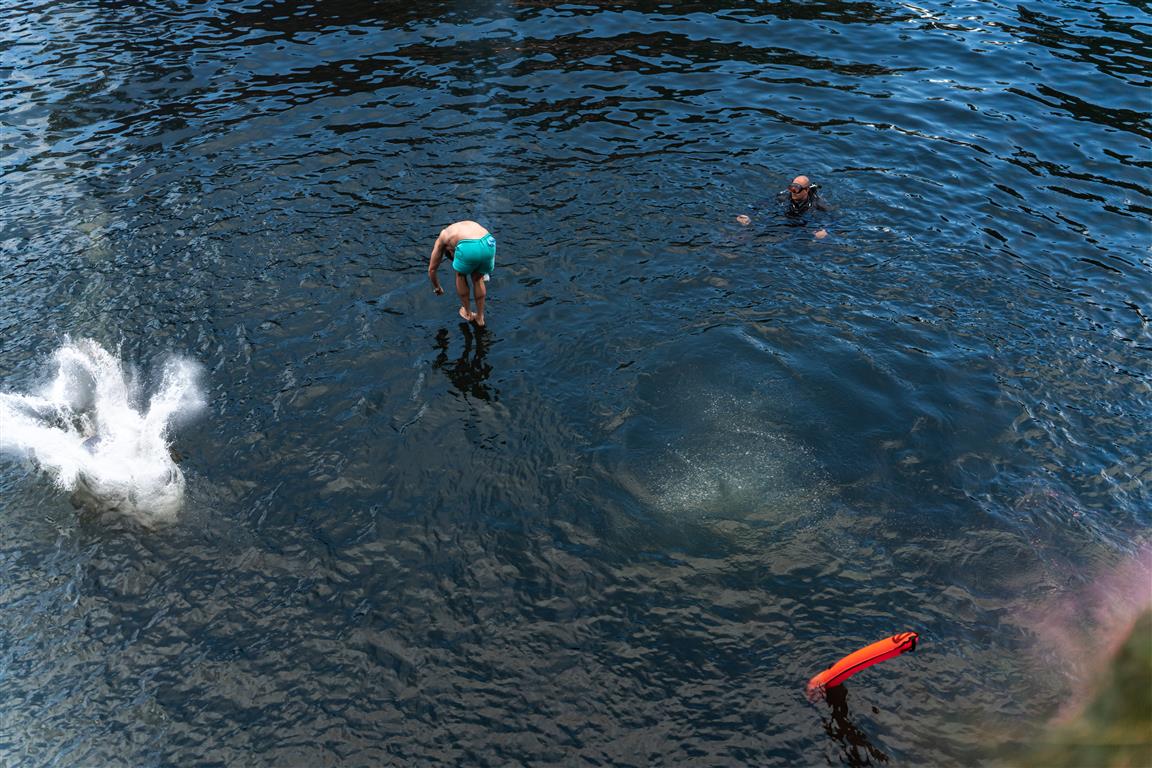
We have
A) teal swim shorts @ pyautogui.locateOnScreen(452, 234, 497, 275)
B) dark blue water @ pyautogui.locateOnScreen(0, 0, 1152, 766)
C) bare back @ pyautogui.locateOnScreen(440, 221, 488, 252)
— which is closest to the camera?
dark blue water @ pyautogui.locateOnScreen(0, 0, 1152, 766)

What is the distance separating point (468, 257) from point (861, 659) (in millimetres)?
8327

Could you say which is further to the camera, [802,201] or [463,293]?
[802,201]

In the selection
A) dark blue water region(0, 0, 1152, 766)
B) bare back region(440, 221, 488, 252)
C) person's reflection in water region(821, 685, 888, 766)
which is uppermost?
bare back region(440, 221, 488, 252)

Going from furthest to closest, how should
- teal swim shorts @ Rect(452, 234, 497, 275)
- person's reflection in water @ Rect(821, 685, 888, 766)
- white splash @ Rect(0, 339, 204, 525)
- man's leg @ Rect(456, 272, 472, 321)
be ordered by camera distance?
1. man's leg @ Rect(456, 272, 472, 321)
2. teal swim shorts @ Rect(452, 234, 497, 275)
3. white splash @ Rect(0, 339, 204, 525)
4. person's reflection in water @ Rect(821, 685, 888, 766)

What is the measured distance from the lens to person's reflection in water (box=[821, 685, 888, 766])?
28.2 feet

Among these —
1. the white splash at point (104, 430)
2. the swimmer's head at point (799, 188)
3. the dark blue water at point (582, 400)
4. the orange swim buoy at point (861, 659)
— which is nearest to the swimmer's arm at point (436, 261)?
the dark blue water at point (582, 400)

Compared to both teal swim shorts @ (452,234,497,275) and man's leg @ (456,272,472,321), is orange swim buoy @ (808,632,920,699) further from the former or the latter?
man's leg @ (456,272,472,321)

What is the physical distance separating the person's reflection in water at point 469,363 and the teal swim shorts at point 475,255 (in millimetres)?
1138

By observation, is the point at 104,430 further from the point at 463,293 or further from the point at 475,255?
the point at 475,255

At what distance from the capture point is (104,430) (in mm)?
12500

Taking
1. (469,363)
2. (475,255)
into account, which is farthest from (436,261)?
(469,363)

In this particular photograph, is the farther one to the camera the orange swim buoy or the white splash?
the white splash

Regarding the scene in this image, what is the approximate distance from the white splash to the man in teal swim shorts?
14.5 ft

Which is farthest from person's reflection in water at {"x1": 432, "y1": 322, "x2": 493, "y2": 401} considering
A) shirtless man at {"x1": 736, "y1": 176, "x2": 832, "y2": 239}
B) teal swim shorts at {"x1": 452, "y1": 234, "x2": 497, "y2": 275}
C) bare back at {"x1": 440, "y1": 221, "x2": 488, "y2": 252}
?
shirtless man at {"x1": 736, "y1": 176, "x2": 832, "y2": 239}
